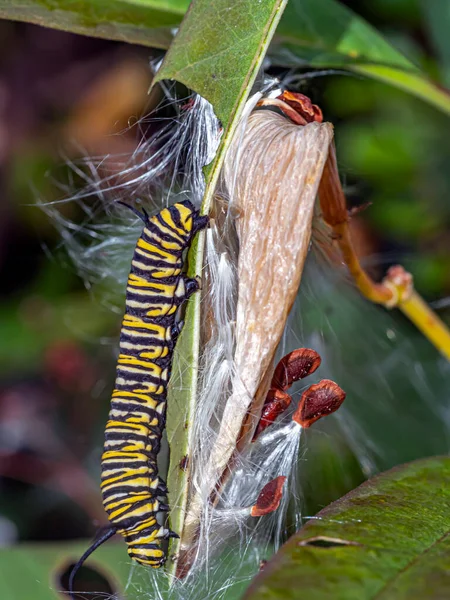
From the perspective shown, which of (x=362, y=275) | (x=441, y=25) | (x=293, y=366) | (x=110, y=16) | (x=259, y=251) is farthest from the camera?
(x=441, y=25)

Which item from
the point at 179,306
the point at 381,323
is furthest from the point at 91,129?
the point at 179,306

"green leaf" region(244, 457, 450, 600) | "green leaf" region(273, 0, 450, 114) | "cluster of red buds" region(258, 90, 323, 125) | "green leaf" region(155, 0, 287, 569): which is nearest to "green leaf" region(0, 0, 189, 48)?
"green leaf" region(273, 0, 450, 114)

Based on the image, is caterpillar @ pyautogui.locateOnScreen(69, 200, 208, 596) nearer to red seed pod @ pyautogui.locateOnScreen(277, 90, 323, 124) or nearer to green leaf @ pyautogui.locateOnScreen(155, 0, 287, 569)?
green leaf @ pyautogui.locateOnScreen(155, 0, 287, 569)

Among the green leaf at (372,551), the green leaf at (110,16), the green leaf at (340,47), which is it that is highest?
the green leaf at (110,16)

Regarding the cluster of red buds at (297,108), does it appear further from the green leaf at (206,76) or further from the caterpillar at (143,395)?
the caterpillar at (143,395)

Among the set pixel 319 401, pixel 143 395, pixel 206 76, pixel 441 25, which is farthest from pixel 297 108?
pixel 441 25

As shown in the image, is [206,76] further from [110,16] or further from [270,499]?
[270,499]

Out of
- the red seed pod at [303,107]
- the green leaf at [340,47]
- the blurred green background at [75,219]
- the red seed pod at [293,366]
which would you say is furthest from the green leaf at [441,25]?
the red seed pod at [293,366]
